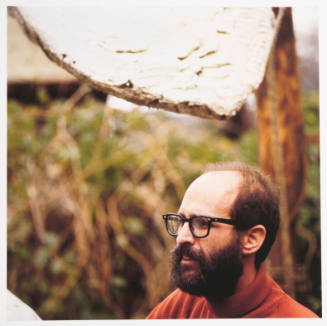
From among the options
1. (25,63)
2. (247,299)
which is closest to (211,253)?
(247,299)

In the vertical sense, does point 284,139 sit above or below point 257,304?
above

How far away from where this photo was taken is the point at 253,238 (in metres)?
1.14

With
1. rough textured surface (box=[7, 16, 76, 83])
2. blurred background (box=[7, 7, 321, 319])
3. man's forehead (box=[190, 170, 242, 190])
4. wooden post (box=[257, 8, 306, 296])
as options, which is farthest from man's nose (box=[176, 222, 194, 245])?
rough textured surface (box=[7, 16, 76, 83])

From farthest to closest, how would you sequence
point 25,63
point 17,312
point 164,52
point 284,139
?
point 25,63 < point 284,139 < point 17,312 < point 164,52

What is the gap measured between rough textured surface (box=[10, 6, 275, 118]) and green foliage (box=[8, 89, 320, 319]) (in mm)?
1239

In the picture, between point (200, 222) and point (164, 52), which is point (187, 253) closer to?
point (200, 222)

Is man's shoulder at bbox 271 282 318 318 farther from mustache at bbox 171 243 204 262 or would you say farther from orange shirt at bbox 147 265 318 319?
mustache at bbox 171 243 204 262

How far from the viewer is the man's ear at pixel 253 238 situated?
114 centimetres

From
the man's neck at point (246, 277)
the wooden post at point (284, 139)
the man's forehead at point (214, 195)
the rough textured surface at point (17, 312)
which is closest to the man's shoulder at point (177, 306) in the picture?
the man's neck at point (246, 277)

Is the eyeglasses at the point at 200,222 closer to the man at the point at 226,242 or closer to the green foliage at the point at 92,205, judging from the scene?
the man at the point at 226,242

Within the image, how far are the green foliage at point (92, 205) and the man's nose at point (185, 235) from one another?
131 cm

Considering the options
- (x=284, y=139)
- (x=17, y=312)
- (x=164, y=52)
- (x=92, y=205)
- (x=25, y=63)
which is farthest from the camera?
(x=25, y=63)

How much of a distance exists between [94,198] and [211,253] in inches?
56.1

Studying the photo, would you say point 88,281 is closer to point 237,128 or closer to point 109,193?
point 109,193
